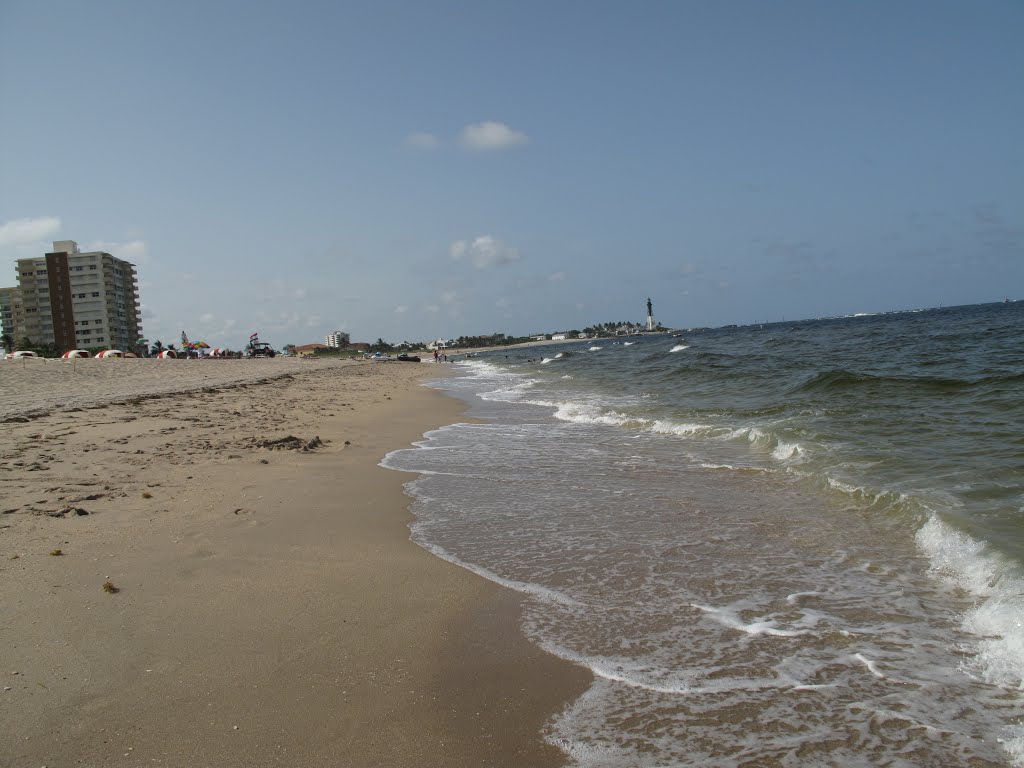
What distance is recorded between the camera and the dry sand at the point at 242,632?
2.53 metres

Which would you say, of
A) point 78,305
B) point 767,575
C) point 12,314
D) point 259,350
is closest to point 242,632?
point 767,575

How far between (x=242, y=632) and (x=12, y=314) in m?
137

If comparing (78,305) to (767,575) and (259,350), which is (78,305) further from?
(767,575)

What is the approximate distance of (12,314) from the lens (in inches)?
4259

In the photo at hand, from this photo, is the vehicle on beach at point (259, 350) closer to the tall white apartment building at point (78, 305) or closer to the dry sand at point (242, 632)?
the tall white apartment building at point (78, 305)

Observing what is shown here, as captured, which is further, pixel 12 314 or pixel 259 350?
pixel 12 314

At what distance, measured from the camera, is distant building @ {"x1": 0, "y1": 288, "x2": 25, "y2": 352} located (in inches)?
4058

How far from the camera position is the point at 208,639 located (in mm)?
3357

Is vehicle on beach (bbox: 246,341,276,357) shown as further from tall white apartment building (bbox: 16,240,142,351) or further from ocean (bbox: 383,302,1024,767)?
ocean (bbox: 383,302,1024,767)

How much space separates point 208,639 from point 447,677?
1391 millimetres

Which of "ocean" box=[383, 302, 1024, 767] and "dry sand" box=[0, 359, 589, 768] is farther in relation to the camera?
"ocean" box=[383, 302, 1024, 767]

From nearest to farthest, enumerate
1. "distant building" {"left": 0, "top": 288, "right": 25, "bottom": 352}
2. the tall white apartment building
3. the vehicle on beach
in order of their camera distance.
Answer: the vehicle on beach
the tall white apartment building
"distant building" {"left": 0, "top": 288, "right": 25, "bottom": 352}

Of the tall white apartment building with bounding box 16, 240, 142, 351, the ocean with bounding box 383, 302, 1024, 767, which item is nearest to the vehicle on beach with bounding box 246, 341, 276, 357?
the tall white apartment building with bounding box 16, 240, 142, 351

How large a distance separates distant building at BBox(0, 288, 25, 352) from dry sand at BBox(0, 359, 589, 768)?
11660 centimetres
